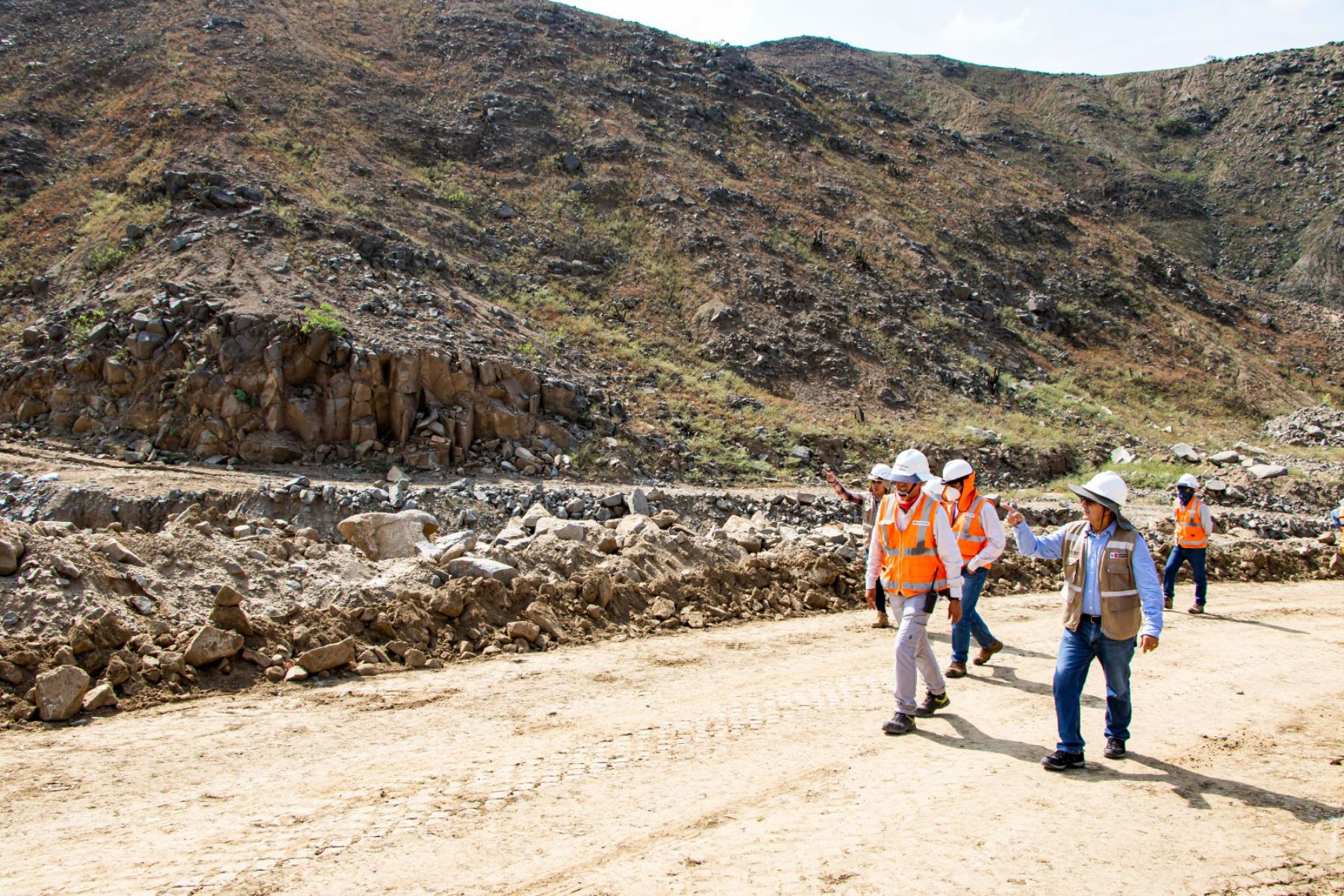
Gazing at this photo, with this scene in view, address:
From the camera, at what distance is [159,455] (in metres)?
14.3

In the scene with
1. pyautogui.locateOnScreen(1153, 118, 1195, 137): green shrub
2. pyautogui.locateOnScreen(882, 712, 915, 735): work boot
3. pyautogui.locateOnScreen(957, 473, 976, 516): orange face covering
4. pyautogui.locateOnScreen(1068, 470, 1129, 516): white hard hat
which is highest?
pyautogui.locateOnScreen(1153, 118, 1195, 137): green shrub

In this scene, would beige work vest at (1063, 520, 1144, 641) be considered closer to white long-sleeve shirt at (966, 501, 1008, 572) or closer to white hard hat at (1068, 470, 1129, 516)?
white hard hat at (1068, 470, 1129, 516)

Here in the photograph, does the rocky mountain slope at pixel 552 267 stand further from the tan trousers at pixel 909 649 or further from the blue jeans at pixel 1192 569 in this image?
the tan trousers at pixel 909 649

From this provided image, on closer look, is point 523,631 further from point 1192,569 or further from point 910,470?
point 1192,569

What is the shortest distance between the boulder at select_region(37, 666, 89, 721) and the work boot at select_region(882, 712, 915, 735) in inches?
206

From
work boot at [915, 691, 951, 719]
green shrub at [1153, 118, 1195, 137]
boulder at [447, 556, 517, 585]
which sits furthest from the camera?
green shrub at [1153, 118, 1195, 137]

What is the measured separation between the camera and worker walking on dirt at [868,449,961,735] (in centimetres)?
537

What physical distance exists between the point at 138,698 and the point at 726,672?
4.26 metres

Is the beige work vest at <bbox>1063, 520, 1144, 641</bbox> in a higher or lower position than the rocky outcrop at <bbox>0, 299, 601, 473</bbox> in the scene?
lower

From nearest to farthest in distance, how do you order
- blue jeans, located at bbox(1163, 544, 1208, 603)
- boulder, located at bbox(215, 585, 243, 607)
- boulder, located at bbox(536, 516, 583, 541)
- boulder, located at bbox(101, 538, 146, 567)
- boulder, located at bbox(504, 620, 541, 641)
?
boulder, located at bbox(215, 585, 243, 607) < boulder, located at bbox(101, 538, 146, 567) < boulder, located at bbox(504, 620, 541, 641) < boulder, located at bbox(536, 516, 583, 541) < blue jeans, located at bbox(1163, 544, 1208, 603)

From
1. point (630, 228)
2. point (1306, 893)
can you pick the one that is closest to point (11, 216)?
point (630, 228)

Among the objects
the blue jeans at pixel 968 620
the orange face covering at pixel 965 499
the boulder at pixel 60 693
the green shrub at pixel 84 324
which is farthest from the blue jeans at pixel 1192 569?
the green shrub at pixel 84 324

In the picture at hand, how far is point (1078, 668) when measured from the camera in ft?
15.7

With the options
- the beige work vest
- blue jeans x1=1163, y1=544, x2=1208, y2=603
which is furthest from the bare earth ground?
blue jeans x1=1163, y1=544, x2=1208, y2=603
